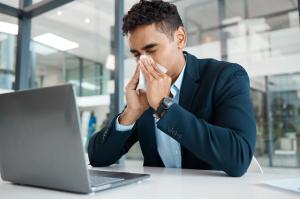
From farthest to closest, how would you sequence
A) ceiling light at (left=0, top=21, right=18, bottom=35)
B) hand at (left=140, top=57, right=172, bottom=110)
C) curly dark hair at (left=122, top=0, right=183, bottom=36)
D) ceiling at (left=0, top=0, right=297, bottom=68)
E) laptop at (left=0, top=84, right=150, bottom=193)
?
1. ceiling light at (left=0, top=21, right=18, bottom=35)
2. ceiling at (left=0, top=0, right=297, bottom=68)
3. curly dark hair at (left=122, top=0, right=183, bottom=36)
4. hand at (left=140, top=57, right=172, bottom=110)
5. laptop at (left=0, top=84, right=150, bottom=193)

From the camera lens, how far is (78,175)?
1.99 ft

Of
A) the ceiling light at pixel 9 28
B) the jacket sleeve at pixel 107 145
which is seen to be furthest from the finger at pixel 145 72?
the ceiling light at pixel 9 28

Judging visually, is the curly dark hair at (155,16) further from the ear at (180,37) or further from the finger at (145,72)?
the finger at (145,72)

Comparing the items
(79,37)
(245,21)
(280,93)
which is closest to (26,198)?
(280,93)

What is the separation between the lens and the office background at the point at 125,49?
2.64 meters

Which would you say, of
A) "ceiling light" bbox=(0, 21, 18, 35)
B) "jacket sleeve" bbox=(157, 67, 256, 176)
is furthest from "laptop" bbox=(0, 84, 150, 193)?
"ceiling light" bbox=(0, 21, 18, 35)

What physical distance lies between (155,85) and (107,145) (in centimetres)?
38

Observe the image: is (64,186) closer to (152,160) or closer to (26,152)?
(26,152)

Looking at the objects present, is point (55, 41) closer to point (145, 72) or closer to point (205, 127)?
point (145, 72)

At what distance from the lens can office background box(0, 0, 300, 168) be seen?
264 centimetres

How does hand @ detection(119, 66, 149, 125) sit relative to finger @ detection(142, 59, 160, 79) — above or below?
below

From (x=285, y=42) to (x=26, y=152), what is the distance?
2638 mm

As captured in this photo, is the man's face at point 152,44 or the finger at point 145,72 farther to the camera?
the man's face at point 152,44

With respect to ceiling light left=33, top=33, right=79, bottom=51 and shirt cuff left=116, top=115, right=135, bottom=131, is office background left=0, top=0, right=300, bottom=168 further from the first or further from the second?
shirt cuff left=116, top=115, right=135, bottom=131
